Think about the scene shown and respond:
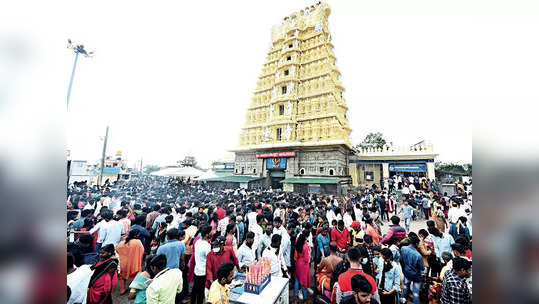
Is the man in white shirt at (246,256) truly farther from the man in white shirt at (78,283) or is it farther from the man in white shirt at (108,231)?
the man in white shirt at (108,231)

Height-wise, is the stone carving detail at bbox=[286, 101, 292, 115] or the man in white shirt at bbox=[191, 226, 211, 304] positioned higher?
the stone carving detail at bbox=[286, 101, 292, 115]

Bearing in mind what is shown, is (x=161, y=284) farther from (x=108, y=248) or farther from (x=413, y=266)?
(x=413, y=266)

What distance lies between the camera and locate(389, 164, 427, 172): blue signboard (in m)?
23.7

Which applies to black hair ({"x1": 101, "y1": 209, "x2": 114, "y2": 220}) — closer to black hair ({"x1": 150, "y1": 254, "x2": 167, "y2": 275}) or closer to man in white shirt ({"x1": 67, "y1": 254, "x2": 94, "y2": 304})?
man in white shirt ({"x1": 67, "y1": 254, "x2": 94, "y2": 304})

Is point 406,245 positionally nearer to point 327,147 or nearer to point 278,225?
point 278,225

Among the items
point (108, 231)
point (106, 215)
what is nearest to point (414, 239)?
point (108, 231)

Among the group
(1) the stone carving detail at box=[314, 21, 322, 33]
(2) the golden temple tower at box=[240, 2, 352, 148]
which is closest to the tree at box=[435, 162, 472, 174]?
(2) the golden temple tower at box=[240, 2, 352, 148]

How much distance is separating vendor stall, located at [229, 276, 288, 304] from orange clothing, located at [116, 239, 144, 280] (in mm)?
2687

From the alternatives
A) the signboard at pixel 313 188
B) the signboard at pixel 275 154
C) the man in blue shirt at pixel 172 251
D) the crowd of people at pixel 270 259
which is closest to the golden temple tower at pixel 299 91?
the signboard at pixel 275 154

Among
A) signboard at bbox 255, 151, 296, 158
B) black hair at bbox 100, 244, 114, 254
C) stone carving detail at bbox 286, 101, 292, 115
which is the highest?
stone carving detail at bbox 286, 101, 292, 115

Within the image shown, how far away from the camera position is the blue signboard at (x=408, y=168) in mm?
23672

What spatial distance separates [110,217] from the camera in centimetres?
587
